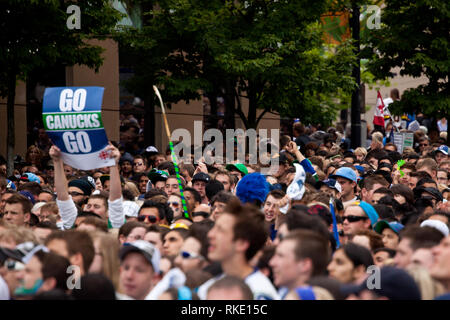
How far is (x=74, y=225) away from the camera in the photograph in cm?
772

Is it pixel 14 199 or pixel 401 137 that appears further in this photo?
pixel 401 137

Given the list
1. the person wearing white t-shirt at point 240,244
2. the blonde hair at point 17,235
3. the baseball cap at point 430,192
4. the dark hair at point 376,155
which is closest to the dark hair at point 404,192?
the baseball cap at point 430,192

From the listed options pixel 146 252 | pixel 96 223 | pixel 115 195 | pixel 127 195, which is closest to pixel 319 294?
pixel 146 252

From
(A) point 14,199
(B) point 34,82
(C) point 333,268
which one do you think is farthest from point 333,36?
(C) point 333,268

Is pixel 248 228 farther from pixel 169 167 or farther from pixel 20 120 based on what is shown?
pixel 20 120

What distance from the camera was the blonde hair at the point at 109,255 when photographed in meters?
5.56

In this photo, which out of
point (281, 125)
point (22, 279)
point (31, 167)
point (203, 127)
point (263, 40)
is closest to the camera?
point (22, 279)

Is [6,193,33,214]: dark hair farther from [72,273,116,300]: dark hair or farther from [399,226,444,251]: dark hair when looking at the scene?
[399,226,444,251]: dark hair

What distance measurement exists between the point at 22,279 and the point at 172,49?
1292cm

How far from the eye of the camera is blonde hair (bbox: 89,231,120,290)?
556cm

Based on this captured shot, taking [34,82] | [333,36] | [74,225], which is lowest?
[74,225]

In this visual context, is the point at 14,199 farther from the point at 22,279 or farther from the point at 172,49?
the point at 172,49

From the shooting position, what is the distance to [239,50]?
16.4m
